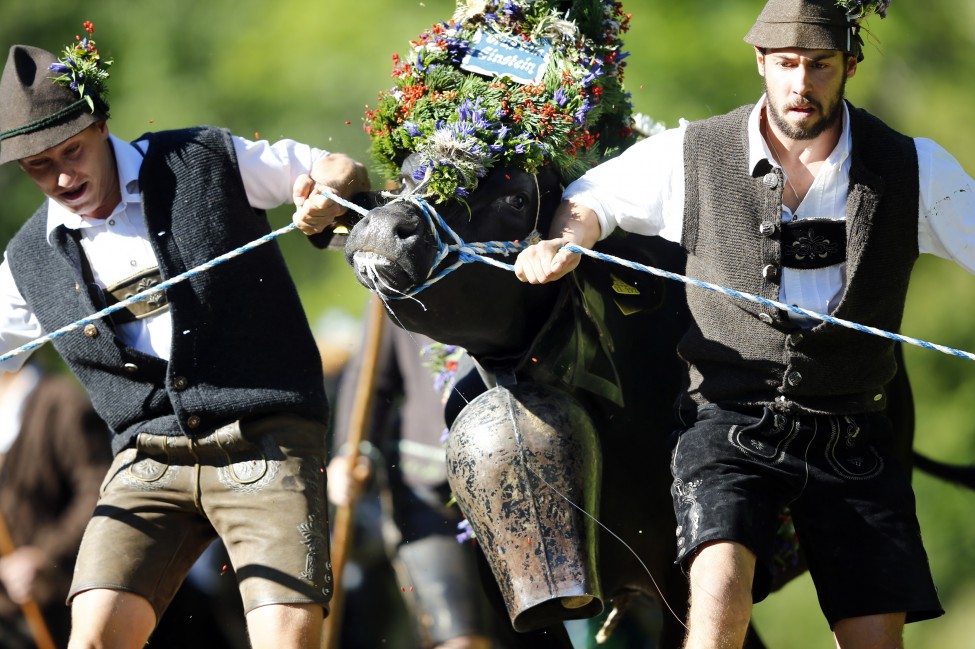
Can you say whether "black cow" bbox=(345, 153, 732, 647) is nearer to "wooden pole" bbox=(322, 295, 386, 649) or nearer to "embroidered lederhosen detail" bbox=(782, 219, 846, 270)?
"embroidered lederhosen detail" bbox=(782, 219, 846, 270)

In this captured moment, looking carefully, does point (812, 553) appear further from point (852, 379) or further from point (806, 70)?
point (806, 70)

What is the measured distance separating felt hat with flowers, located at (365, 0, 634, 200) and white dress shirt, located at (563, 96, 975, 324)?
0.22 metres

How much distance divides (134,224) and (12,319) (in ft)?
1.66

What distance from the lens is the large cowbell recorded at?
4.20 m

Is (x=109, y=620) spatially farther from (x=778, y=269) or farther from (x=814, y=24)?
(x=814, y=24)

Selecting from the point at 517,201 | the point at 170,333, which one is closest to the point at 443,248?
the point at 517,201

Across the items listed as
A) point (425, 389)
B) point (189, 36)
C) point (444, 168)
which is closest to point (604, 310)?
point (444, 168)

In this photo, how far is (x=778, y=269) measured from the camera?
4152 millimetres

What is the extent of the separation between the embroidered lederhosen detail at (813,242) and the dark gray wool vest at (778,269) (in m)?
0.04

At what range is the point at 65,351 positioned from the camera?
4750 mm

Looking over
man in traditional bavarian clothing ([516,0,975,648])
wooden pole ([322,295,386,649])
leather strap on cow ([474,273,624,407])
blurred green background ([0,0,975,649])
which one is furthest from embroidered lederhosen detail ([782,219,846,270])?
blurred green background ([0,0,975,649])

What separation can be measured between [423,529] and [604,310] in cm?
233

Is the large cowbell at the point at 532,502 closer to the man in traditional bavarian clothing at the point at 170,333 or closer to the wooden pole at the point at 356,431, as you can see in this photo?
the man in traditional bavarian clothing at the point at 170,333

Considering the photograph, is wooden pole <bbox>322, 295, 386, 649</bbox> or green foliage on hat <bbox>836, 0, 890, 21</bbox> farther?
wooden pole <bbox>322, 295, 386, 649</bbox>
